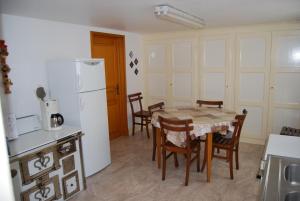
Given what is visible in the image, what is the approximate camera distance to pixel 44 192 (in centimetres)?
247

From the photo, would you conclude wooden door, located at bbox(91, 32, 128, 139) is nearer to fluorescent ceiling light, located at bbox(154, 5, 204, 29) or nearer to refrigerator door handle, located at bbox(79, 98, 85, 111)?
refrigerator door handle, located at bbox(79, 98, 85, 111)

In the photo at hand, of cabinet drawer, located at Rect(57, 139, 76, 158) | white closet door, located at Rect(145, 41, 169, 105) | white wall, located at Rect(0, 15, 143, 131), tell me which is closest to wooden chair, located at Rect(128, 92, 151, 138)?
white closet door, located at Rect(145, 41, 169, 105)

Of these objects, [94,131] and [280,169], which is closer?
[280,169]

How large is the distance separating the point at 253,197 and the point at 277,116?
1985 mm

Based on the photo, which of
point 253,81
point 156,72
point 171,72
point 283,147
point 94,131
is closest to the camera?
point 283,147

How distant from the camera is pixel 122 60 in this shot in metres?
4.74

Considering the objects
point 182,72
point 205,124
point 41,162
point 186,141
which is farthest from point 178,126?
point 182,72

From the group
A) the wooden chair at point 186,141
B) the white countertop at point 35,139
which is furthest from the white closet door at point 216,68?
the white countertop at point 35,139

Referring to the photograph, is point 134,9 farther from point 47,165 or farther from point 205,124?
point 47,165

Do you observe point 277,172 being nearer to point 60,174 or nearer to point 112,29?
point 60,174

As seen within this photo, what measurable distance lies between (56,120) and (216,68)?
3055 mm

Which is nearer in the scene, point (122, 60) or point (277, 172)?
point (277, 172)

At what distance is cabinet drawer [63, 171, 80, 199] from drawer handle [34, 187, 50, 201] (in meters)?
0.23

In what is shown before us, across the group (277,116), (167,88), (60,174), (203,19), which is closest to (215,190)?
(60,174)
